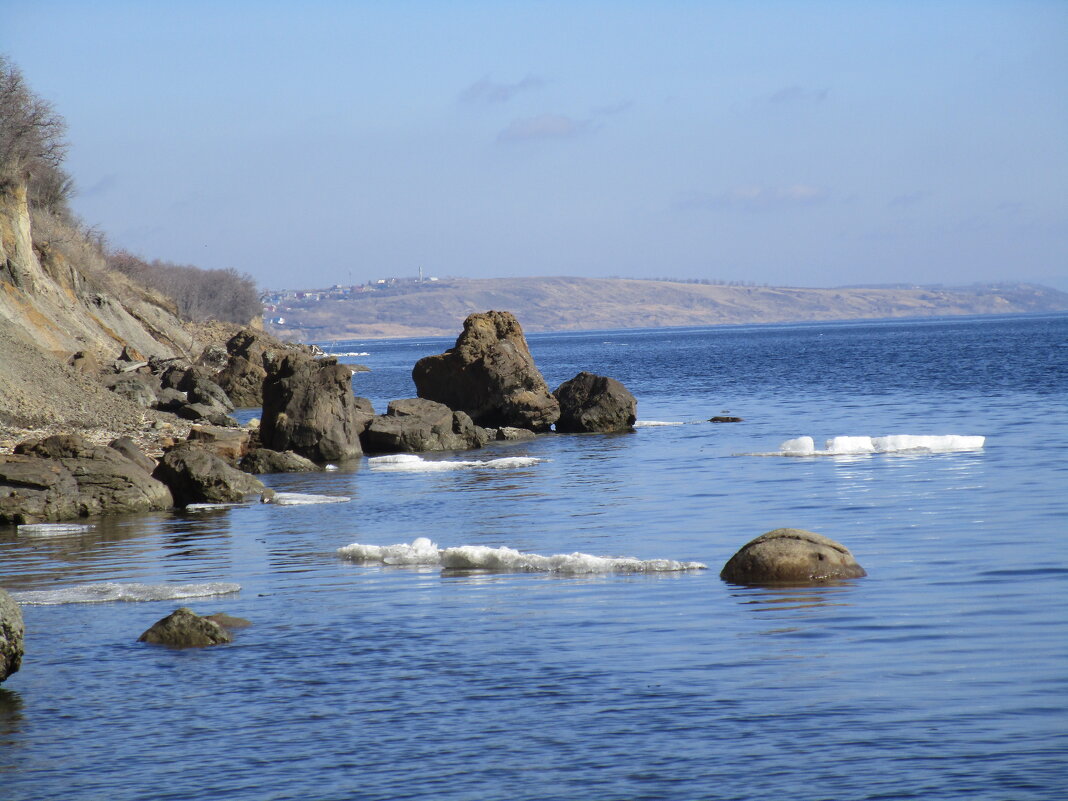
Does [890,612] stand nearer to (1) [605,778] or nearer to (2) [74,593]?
(1) [605,778]

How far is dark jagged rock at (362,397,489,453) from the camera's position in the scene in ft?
106

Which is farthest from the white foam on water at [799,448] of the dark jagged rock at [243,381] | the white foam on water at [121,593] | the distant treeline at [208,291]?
the distant treeline at [208,291]

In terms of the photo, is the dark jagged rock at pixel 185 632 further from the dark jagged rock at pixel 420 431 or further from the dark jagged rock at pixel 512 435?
the dark jagged rock at pixel 512 435

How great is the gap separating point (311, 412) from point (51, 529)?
11920mm

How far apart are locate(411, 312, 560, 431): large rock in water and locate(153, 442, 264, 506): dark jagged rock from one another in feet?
51.2

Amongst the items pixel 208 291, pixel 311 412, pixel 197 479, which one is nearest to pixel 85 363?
pixel 311 412

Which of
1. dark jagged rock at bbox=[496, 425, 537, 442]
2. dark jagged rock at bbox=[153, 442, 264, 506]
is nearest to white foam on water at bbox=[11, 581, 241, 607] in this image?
dark jagged rock at bbox=[153, 442, 264, 506]

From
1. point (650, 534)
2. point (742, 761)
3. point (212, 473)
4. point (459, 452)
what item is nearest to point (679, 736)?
point (742, 761)

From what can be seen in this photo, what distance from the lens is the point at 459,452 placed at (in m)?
31.9

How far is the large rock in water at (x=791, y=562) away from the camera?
40.2 feet

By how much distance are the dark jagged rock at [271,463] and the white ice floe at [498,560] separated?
12.7 m

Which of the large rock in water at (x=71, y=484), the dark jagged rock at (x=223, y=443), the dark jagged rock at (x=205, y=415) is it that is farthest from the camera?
the dark jagged rock at (x=205, y=415)

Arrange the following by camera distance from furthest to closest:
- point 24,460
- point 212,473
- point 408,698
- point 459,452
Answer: point 459,452
point 212,473
point 24,460
point 408,698

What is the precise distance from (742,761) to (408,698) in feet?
8.48
